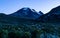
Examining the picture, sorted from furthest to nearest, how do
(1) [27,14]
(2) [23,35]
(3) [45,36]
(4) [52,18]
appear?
(1) [27,14] < (4) [52,18] < (3) [45,36] < (2) [23,35]

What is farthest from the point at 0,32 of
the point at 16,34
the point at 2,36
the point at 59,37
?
the point at 59,37

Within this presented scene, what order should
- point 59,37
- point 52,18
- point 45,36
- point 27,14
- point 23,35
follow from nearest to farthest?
point 23,35 → point 45,36 → point 59,37 → point 52,18 → point 27,14

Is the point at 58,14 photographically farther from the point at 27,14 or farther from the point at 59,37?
the point at 59,37

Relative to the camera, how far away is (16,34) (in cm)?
4475

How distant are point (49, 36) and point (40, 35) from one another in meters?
4.80

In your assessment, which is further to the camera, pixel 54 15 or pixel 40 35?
pixel 54 15

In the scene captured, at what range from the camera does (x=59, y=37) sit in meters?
53.5

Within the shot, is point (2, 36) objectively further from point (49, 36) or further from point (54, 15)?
point (54, 15)

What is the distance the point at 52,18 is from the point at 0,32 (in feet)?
300

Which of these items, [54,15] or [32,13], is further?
[32,13]

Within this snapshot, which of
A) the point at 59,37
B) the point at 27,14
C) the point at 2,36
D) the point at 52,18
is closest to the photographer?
the point at 2,36

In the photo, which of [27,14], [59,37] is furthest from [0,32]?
[27,14]

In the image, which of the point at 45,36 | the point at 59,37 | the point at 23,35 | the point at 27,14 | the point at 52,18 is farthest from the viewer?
the point at 27,14

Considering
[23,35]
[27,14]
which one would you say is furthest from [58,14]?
[23,35]
